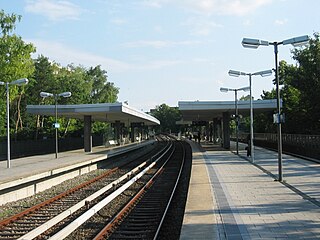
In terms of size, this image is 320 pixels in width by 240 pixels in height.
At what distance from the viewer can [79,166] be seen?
24.5m

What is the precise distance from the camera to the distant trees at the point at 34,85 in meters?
40.1

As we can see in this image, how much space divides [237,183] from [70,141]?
3325 centimetres

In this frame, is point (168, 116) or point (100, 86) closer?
point (100, 86)

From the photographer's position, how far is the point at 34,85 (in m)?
56.9

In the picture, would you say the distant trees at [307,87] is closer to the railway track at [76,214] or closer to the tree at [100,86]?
the railway track at [76,214]

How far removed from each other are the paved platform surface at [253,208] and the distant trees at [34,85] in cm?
2728

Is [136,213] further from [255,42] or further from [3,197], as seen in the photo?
[255,42]

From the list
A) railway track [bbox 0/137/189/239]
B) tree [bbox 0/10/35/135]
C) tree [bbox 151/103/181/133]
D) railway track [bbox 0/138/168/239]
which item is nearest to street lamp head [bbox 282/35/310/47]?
railway track [bbox 0/137/189/239]

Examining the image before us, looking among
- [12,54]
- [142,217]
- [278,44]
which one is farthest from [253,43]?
[12,54]

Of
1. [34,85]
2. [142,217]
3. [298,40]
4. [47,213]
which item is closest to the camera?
[142,217]

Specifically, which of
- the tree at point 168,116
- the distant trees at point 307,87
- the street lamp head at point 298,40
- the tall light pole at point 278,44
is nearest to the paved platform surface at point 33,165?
the tall light pole at point 278,44

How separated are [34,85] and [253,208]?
1961 inches

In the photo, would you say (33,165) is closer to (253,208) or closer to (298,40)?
(298,40)

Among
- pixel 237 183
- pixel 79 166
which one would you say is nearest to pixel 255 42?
pixel 237 183
